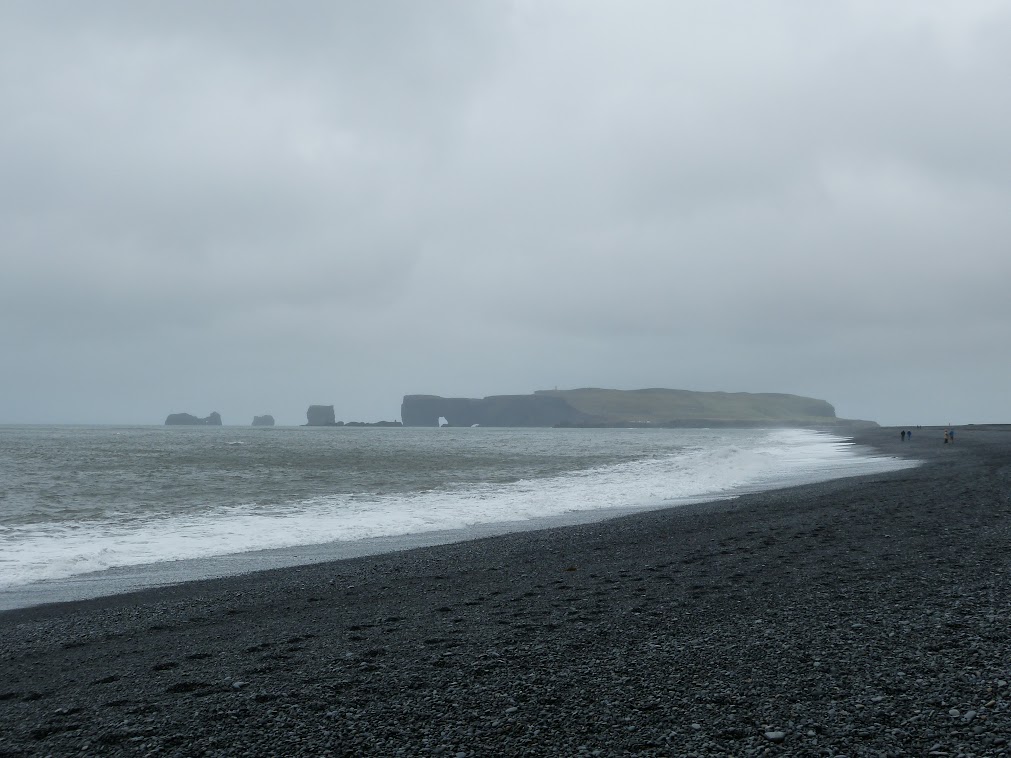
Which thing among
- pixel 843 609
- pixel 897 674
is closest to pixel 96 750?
pixel 897 674

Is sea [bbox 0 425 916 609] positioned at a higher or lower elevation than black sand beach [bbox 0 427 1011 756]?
lower

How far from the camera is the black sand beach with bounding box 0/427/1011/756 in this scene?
4.61 meters

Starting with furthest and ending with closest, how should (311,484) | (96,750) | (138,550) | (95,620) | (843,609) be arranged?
1. (311,484)
2. (138,550)
3. (95,620)
4. (843,609)
5. (96,750)

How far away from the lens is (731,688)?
5.23m

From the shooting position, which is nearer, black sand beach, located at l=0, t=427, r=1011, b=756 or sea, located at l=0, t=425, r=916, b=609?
black sand beach, located at l=0, t=427, r=1011, b=756

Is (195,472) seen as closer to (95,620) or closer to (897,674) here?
(95,620)

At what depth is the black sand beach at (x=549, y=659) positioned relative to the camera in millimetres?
4613

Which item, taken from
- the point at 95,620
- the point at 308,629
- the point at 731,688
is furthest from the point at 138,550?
the point at 731,688

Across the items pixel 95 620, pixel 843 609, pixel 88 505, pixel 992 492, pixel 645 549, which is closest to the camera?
pixel 843 609

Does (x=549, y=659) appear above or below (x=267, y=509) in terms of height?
above

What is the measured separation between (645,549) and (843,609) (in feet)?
16.7

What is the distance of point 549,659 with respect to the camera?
20.2 feet

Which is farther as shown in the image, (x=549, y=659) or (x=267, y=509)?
(x=267, y=509)

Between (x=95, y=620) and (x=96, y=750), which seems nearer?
(x=96, y=750)
